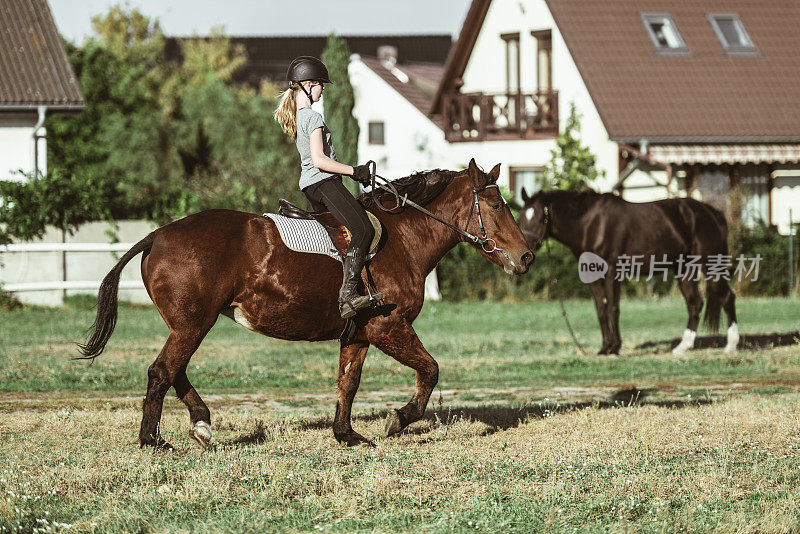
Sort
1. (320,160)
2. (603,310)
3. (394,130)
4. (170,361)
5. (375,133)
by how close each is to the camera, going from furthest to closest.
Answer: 1. (375,133)
2. (394,130)
3. (603,310)
4. (320,160)
5. (170,361)

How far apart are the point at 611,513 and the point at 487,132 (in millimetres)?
27206

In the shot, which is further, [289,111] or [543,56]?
[543,56]

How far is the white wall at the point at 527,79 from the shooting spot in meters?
31.1

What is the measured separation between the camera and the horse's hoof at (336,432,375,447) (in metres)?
9.12

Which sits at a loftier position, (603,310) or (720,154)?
(720,154)

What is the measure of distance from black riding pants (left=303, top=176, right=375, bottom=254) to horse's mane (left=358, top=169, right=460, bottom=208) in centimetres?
49

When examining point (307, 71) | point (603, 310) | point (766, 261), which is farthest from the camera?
point (766, 261)

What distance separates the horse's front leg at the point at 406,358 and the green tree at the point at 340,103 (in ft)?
77.3

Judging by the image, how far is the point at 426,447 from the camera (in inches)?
356

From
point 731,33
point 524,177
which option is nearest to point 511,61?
point 524,177

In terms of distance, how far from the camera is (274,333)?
8.95 meters

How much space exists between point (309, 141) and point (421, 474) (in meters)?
2.72

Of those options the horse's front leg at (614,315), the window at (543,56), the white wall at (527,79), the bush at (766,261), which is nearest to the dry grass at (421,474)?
the horse's front leg at (614,315)

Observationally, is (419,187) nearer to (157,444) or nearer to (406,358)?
(406,358)
